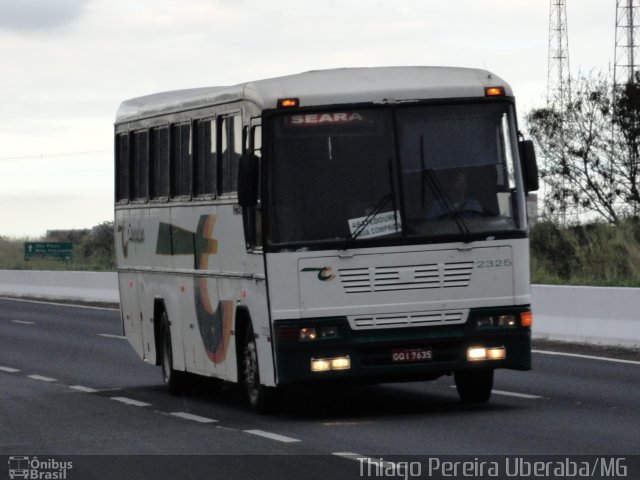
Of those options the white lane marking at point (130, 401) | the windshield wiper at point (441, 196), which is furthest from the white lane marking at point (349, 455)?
the white lane marking at point (130, 401)

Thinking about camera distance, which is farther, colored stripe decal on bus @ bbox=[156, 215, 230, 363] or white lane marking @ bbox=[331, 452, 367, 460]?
colored stripe decal on bus @ bbox=[156, 215, 230, 363]

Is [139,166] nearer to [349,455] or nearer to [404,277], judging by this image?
[404,277]

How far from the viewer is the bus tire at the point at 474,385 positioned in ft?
54.1

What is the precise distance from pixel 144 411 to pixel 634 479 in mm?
7267

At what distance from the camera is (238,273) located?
16234 mm

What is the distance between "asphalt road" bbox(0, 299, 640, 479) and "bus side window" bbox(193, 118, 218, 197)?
218 centimetres

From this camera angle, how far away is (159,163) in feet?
63.1

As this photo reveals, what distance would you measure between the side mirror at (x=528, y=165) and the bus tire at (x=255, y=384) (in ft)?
9.26

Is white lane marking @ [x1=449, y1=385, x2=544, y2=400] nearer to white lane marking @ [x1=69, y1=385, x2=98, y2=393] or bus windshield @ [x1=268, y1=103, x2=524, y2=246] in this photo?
bus windshield @ [x1=268, y1=103, x2=524, y2=246]

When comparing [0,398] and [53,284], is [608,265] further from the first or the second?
[53,284]

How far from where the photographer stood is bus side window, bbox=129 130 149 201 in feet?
65.1

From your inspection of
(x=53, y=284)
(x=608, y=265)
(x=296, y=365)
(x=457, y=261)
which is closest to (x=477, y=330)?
(x=457, y=261)

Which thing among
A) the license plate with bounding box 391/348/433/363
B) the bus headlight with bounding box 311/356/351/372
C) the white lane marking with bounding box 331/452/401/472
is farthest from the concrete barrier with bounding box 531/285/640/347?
the white lane marking with bounding box 331/452/401/472

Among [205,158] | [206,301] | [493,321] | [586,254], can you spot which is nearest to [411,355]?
[493,321]
